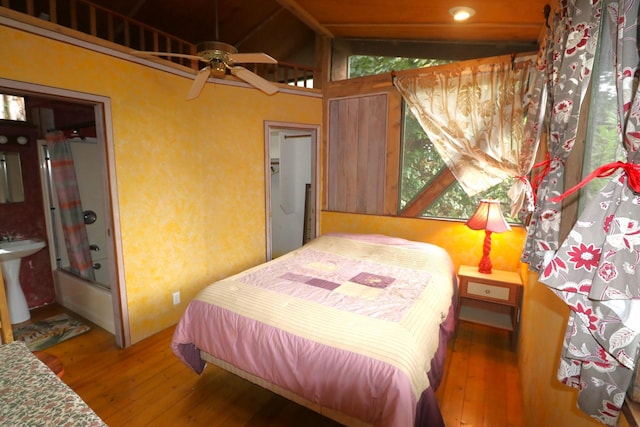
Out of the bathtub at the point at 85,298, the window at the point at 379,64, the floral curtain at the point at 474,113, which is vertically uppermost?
the window at the point at 379,64

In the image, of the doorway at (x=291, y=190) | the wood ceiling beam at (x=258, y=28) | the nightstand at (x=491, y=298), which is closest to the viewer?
the nightstand at (x=491, y=298)

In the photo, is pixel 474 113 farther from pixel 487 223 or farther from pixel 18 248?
pixel 18 248

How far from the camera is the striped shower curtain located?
2988 millimetres

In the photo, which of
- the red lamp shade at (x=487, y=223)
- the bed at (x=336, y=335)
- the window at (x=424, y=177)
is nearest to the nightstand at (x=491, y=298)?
the red lamp shade at (x=487, y=223)

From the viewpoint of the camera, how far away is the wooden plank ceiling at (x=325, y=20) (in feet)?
7.66

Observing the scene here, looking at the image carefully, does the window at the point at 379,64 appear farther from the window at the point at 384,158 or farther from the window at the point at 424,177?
the window at the point at 424,177

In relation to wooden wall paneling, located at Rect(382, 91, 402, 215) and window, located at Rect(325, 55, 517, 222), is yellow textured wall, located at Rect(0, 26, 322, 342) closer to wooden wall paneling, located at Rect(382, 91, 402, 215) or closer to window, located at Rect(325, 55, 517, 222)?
window, located at Rect(325, 55, 517, 222)

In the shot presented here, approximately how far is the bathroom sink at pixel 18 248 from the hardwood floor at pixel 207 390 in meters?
0.89

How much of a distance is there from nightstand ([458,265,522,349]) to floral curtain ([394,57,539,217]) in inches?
29.1

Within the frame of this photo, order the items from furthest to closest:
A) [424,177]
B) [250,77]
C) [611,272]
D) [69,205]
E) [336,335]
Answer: [424,177], [69,205], [250,77], [336,335], [611,272]

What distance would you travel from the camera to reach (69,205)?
3094mm

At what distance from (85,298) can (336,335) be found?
2.69 m

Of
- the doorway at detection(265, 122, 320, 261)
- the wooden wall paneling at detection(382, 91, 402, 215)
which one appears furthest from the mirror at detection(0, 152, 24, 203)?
the wooden wall paneling at detection(382, 91, 402, 215)

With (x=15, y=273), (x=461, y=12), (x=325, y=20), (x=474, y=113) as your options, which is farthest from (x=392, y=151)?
(x=15, y=273)
